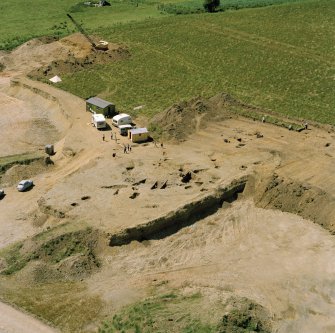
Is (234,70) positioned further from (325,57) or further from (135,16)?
(135,16)

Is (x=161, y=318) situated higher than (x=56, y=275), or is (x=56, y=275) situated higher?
(x=161, y=318)

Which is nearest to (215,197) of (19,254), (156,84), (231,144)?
(231,144)

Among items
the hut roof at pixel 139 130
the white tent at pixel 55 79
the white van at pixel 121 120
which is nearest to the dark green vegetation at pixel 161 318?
the hut roof at pixel 139 130

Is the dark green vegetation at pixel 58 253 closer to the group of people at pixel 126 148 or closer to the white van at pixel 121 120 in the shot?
the group of people at pixel 126 148

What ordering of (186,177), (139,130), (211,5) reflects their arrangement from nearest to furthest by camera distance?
(186,177) < (139,130) < (211,5)

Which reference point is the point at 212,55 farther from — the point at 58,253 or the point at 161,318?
the point at 161,318

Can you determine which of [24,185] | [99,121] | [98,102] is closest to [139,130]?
[99,121]

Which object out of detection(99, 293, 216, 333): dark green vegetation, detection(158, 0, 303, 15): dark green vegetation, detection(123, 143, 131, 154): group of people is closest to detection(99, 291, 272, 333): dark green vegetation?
detection(99, 293, 216, 333): dark green vegetation
